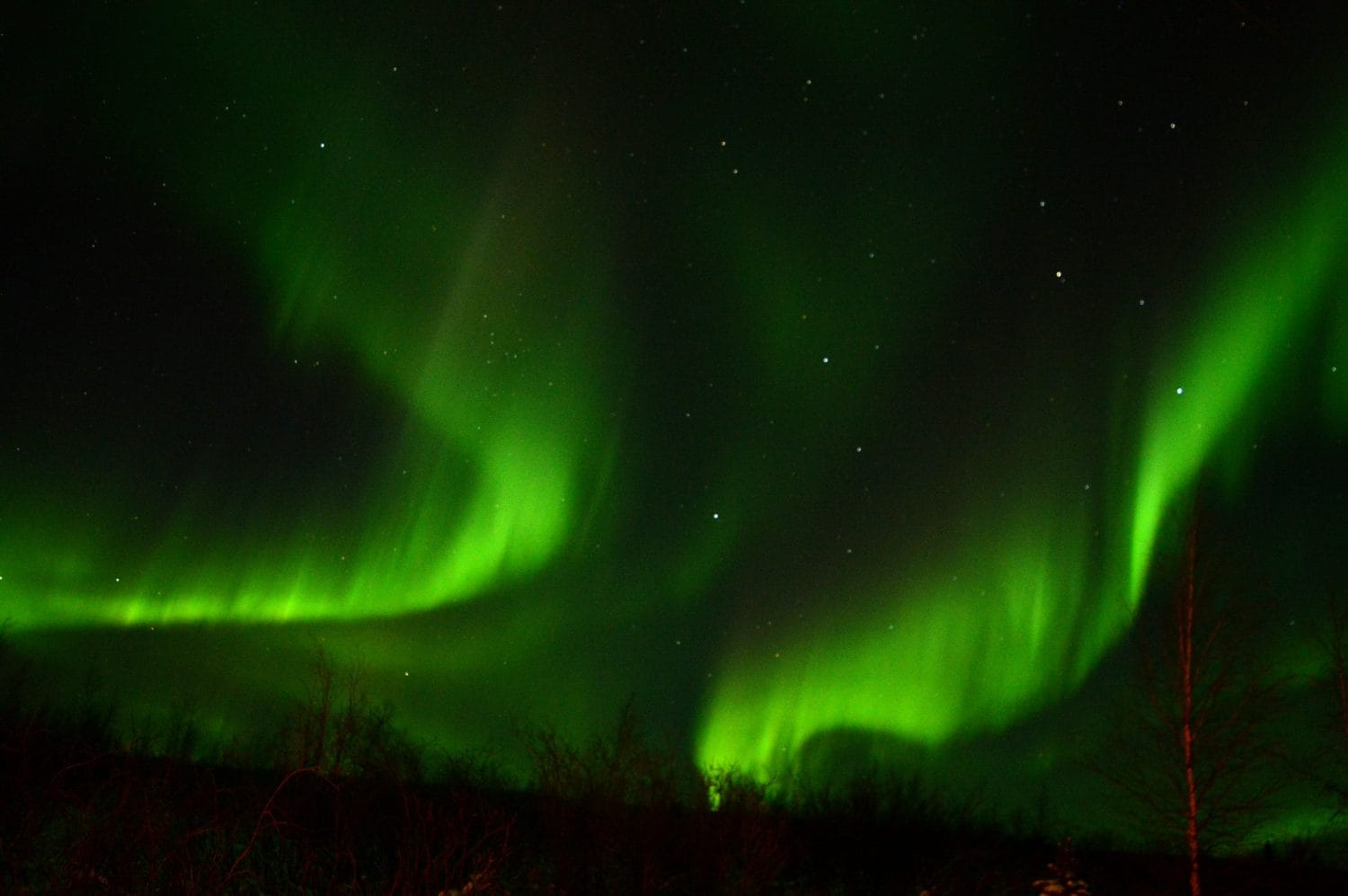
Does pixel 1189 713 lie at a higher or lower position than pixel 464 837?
higher

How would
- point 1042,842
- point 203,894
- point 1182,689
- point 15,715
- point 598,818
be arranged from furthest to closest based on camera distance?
1. point 1042,842
2. point 15,715
3. point 1182,689
4. point 598,818
5. point 203,894

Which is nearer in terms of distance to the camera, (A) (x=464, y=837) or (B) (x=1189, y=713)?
(A) (x=464, y=837)

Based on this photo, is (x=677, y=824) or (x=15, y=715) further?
(x=15, y=715)

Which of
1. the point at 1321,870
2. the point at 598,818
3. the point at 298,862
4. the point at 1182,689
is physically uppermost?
the point at 1182,689

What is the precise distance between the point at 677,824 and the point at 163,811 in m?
12.9

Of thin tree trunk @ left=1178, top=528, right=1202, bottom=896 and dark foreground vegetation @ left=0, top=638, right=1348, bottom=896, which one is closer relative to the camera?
dark foreground vegetation @ left=0, top=638, right=1348, bottom=896

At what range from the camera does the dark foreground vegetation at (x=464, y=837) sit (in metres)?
7.19

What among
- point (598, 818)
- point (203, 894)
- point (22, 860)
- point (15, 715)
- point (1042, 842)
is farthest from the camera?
point (1042, 842)

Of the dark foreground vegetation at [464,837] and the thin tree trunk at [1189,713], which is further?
the thin tree trunk at [1189,713]

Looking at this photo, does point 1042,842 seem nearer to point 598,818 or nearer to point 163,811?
point 598,818

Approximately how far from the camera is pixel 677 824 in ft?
63.0

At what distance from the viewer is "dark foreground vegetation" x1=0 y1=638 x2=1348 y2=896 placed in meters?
7.19

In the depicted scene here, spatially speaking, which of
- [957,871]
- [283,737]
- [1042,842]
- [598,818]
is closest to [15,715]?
[283,737]

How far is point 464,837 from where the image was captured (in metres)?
7.87
